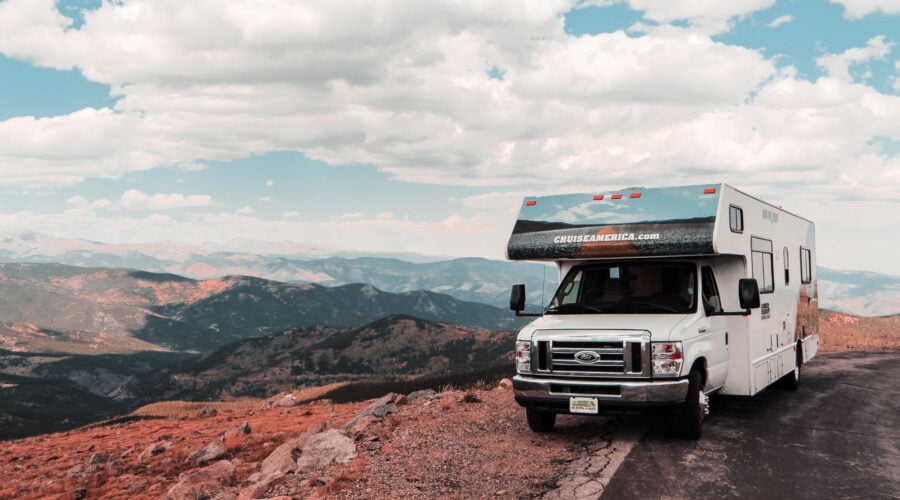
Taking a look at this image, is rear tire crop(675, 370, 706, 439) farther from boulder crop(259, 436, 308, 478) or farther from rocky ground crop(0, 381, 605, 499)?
boulder crop(259, 436, 308, 478)

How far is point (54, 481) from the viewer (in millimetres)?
14078

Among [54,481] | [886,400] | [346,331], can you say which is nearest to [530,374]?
[886,400]

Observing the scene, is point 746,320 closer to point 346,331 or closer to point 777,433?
point 777,433

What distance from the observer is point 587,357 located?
8477 millimetres

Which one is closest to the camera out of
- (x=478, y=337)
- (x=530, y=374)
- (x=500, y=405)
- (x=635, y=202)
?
(x=530, y=374)

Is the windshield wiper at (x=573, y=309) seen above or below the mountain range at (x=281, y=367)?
above

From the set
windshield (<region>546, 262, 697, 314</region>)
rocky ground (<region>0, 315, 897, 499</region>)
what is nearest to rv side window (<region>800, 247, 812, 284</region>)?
windshield (<region>546, 262, 697, 314</region>)

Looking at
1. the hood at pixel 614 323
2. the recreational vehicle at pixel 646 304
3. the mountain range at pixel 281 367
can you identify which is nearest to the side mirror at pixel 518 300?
the recreational vehicle at pixel 646 304

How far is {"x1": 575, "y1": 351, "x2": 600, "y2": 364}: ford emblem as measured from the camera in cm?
844

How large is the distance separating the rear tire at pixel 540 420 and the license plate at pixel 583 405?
1.15 metres

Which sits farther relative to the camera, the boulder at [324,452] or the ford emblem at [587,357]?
the boulder at [324,452]

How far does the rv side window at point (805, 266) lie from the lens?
1429 cm

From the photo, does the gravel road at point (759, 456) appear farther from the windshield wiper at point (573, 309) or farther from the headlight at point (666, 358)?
the windshield wiper at point (573, 309)

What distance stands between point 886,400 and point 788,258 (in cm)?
327
